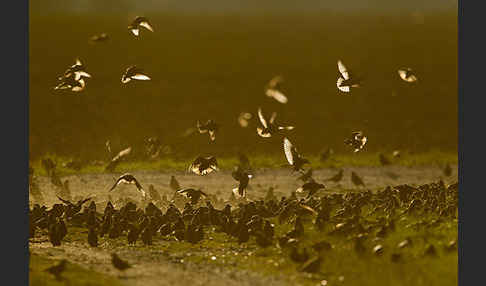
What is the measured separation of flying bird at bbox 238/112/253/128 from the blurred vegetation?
1.11ft

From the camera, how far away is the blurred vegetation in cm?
3228

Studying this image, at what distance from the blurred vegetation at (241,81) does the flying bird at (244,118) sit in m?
0.34

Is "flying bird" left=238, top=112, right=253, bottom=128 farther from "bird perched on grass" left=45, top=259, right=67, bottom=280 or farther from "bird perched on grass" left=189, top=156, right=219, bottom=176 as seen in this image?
"bird perched on grass" left=45, top=259, right=67, bottom=280

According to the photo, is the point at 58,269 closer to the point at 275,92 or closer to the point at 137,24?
the point at 137,24

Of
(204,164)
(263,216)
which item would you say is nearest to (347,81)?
(263,216)

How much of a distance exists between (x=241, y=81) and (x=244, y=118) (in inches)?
323

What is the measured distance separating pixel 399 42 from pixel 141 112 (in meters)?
20.9

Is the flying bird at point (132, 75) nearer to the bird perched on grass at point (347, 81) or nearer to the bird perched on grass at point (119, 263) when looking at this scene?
the bird perched on grass at point (347, 81)

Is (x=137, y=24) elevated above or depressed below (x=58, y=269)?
above

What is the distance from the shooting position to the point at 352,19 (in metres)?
54.0

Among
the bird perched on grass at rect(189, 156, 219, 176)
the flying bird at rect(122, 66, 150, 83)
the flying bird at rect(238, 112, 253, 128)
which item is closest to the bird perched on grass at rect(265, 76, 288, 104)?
the flying bird at rect(238, 112, 253, 128)

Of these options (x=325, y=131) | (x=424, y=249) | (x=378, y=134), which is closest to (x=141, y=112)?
(x=325, y=131)

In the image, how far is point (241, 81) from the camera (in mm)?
42219

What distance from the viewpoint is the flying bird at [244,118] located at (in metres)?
33.4
